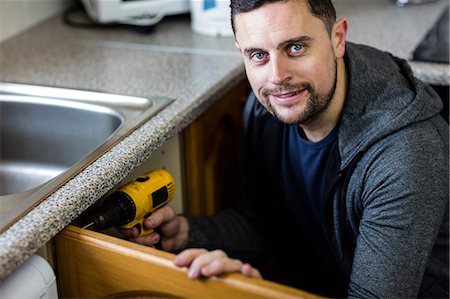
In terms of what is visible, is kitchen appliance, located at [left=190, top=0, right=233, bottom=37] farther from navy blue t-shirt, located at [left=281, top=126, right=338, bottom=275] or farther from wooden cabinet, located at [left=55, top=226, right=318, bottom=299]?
wooden cabinet, located at [left=55, top=226, right=318, bottom=299]

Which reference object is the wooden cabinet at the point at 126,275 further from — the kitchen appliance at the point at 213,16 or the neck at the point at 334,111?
the kitchen appliance at the point at 213,16

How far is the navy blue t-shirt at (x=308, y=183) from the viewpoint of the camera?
54.1 inches

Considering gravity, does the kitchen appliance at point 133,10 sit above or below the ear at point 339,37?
below

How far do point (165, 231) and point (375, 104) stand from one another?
1.47 ft

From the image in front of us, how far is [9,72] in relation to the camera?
163 cm

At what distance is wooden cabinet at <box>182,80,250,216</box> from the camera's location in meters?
1.54

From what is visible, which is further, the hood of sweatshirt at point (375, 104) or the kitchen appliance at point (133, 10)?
the kitchen appliance at point (133, 10)

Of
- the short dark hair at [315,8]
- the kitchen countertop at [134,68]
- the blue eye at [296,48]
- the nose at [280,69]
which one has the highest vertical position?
the short dark hair at [315,8]

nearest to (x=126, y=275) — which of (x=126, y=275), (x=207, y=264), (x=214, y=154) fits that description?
(x=126, y=275)

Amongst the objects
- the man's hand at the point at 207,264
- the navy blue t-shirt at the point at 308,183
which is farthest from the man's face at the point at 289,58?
the man's hand at the point at 207,264

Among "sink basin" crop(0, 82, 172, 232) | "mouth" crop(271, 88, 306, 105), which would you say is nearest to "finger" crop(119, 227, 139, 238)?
"sink basin" crop(0, 82, 172, 232)

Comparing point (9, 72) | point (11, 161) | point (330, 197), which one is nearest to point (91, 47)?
point (9, 72)

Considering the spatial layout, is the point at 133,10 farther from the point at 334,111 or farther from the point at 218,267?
the point at 218,267

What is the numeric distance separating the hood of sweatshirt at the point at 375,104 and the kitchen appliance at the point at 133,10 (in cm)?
74
